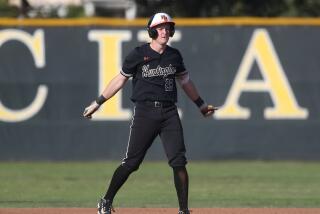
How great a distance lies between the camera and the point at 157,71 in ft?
29.5

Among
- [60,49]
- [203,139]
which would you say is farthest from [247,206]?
[60,49]

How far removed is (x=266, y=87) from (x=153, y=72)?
8.31m

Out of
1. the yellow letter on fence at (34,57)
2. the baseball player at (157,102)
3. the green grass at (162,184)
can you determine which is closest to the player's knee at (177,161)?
the baseball player at (157,102)

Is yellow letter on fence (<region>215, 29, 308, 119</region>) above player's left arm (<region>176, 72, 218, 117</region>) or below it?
below

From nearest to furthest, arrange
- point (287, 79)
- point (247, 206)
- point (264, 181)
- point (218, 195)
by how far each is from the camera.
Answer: point (247, 206) < point (218, 195) < point (264, 181) < point (287, 79)

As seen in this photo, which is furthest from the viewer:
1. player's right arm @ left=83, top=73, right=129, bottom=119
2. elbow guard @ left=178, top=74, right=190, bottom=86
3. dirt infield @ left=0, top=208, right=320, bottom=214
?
dirt infield @ left=0, top=208, right=320, bottom=214

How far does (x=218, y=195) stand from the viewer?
12.4m

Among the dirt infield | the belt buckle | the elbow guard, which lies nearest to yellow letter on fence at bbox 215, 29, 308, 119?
the dirt infield

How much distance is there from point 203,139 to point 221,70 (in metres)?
1.36

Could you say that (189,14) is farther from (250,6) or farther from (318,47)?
(318,47)

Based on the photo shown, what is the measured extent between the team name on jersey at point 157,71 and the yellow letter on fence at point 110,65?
8.05m

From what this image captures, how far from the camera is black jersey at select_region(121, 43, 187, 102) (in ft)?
29.5

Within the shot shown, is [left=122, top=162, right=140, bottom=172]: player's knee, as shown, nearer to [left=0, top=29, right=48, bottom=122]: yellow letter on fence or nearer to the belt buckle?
the belt buckle

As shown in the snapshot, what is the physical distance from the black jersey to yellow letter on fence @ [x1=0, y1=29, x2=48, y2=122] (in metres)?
8.30
